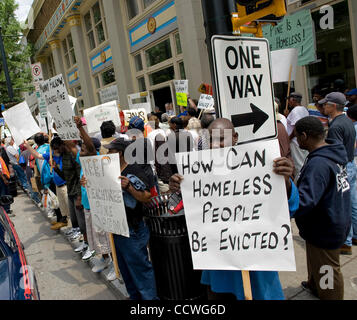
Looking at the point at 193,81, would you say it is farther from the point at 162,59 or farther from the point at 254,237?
the point at 254,237

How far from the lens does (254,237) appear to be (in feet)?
6.53

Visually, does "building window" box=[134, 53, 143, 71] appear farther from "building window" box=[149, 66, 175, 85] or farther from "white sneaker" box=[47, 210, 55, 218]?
"white sneaker" box=[47, 210, 55, 218]

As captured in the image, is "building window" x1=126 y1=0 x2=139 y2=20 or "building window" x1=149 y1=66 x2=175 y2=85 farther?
"building window" x1=126 y1=0 x2=139 y2=20

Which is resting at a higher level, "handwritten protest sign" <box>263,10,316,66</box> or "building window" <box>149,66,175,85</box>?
"building window" <box>149,66,175,85</box>

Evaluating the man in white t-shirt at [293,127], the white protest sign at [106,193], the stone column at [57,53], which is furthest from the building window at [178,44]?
the stone column at [57,53]

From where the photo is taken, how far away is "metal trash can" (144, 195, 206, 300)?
9.29 ft

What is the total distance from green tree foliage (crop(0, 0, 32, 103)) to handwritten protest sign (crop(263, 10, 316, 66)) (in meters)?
24.0

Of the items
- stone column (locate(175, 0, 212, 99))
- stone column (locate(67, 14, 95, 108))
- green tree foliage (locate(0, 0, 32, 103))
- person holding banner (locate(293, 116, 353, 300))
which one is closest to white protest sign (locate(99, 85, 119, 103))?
stone column (locate(175, 0, 212, 99))

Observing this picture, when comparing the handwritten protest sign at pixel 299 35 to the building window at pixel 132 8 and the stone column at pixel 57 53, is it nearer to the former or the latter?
the building window at pixel 132 8

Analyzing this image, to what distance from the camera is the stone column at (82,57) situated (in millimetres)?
20531

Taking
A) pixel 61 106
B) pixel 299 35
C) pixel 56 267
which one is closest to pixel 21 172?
pixel 56 267

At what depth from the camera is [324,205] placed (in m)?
2.68

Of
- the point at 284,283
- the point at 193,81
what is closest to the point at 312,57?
the point at 193,81
